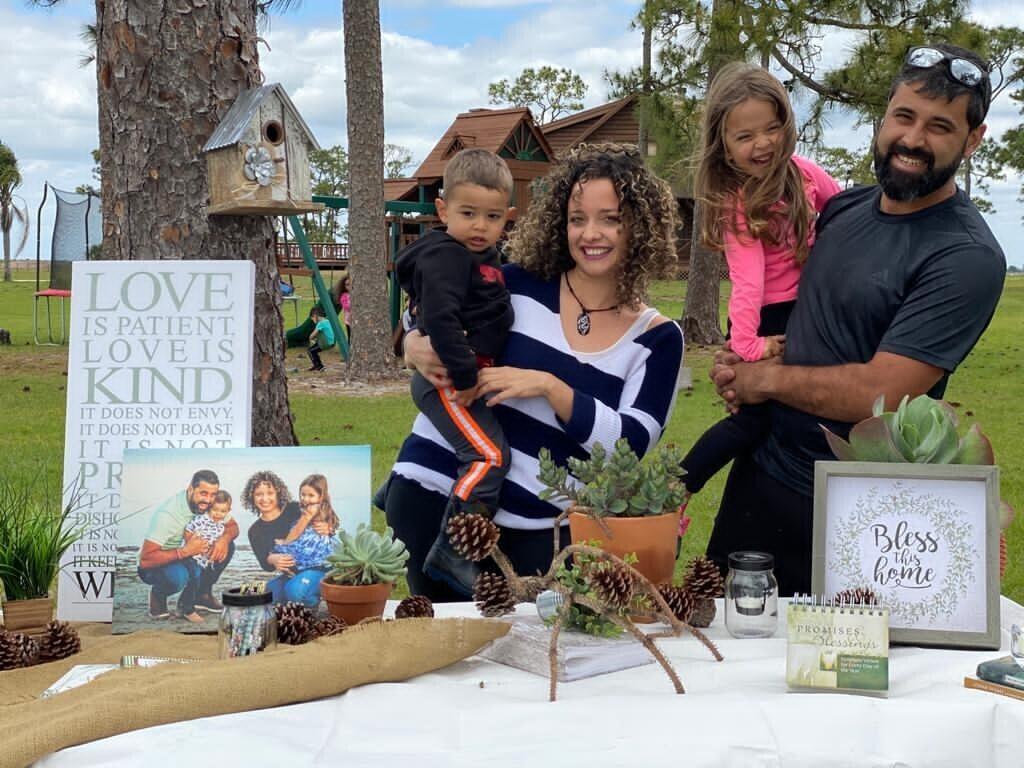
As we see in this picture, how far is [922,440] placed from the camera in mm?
1924

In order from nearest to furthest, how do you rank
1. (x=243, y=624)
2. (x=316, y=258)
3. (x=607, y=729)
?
(x=607, y=729)
(x=243, y=624)
(x=316, y=258)

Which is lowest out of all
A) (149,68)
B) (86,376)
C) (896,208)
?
(86,376)

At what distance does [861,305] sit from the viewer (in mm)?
2377

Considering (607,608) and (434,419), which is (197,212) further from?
(607,608)

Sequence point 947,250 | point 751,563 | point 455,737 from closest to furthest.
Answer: point 455,737 < point 751,563 < point 947,250

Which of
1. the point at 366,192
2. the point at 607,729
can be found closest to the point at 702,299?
the point at 366,192

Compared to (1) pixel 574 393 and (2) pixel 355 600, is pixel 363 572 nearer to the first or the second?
(2) pixel 355 600

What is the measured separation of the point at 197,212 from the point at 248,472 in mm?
857

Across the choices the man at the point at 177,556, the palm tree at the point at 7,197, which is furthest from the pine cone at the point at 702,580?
the palm tree at the point at 7,197

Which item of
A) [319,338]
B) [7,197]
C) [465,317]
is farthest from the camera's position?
[7,197]

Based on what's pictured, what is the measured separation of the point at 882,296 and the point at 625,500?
2.75 ft

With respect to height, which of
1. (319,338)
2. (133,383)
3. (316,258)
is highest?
(316,258)

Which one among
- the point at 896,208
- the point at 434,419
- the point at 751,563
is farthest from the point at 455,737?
the point at 896,208

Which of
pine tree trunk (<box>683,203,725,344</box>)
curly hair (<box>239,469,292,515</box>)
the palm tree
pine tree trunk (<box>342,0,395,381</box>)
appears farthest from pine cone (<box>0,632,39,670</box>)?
the palm tree
